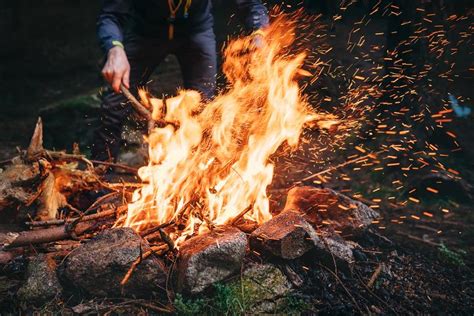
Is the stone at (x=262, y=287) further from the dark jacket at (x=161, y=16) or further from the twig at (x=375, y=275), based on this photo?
the dark jacket at (x=161, y=16)

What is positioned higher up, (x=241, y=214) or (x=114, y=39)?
(x=114, y=39)

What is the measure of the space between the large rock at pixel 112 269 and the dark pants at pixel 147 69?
175cm

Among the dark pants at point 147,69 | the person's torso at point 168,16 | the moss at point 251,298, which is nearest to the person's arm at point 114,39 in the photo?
the person's torso at point 168,16

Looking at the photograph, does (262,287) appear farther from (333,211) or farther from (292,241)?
(333,211)

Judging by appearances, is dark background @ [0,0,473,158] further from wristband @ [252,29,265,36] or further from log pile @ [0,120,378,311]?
log pile @ [0,120,378,311]

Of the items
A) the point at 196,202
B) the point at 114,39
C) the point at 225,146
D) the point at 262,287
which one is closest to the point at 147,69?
the point at 114,39

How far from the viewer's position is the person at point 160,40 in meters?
4.40

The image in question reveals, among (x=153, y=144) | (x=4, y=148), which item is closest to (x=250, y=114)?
(x=153, y=144)

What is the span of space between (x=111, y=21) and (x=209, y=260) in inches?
97.9

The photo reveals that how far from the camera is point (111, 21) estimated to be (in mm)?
4059

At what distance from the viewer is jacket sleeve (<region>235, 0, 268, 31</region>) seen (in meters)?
4.42

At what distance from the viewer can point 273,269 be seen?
3.23 metres

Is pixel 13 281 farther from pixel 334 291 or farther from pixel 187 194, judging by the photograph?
pixel 334 291

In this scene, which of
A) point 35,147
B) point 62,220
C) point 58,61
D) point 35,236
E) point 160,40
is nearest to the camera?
point 35,236
